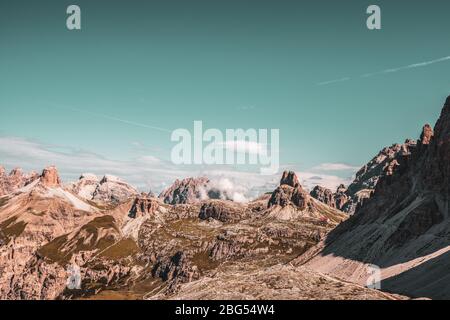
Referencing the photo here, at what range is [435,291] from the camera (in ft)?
558
